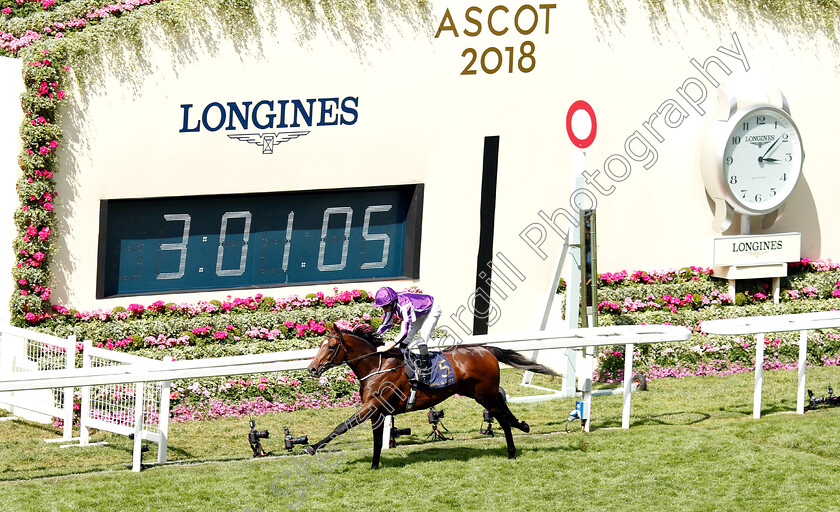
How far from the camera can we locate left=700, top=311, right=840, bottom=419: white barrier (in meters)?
11.9

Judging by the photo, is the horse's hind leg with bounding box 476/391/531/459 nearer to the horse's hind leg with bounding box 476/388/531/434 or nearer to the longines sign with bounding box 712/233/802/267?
the horse's hind leg with bounding box 476/388/531/434

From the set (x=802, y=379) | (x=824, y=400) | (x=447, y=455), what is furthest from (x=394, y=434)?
(x=824, y=400)

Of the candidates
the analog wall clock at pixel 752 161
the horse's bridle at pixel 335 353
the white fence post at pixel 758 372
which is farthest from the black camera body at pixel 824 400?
the horse's bridle at pixel 335 353

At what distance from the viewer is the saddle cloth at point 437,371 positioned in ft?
34.8

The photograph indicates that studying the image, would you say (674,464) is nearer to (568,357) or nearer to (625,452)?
(625,452)

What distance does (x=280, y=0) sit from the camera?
1384 cm

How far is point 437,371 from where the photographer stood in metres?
10.6

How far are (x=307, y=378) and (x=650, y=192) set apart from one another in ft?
16.0

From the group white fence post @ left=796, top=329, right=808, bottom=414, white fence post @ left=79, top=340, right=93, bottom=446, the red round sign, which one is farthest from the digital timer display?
→ white fence post @ left=796, top=329, right=808, bottom=414

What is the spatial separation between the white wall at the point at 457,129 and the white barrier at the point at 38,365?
70 centimetres

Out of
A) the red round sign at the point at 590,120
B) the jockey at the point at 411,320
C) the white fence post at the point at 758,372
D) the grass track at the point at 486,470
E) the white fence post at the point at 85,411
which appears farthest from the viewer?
the red round sign at the point at 590,120

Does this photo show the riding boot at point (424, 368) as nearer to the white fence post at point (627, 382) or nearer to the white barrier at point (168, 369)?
the white barrier at point (168, 369)

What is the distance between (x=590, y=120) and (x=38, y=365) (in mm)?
6160

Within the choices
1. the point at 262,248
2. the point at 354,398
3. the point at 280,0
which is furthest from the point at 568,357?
the point at 280,0
